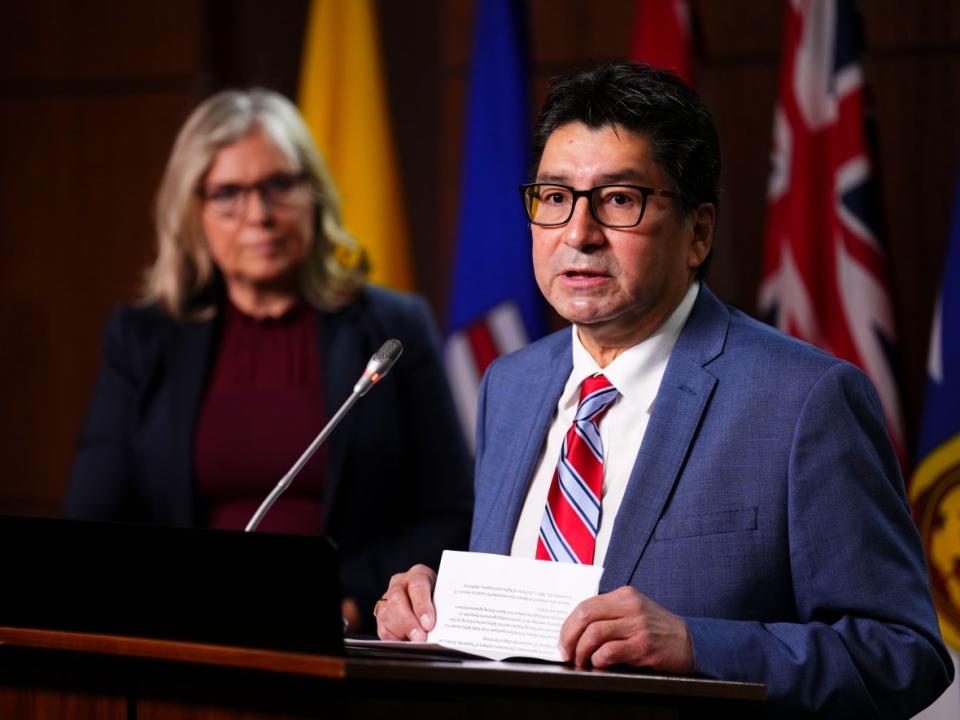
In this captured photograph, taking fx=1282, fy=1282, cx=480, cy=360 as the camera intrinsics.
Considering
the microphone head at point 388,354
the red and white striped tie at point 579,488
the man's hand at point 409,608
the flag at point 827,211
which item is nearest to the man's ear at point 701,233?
the red and white striped tie at point 579,488

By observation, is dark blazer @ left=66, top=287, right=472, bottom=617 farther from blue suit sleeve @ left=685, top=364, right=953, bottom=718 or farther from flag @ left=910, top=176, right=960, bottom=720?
blue suit sleeve @ left=685, top=364, right=953, bottom=718

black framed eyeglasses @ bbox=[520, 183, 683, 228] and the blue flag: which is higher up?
black framed eyeglasses @ bbox=[520, 183, 683, 228]

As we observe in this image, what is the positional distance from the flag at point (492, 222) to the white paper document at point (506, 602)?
216 cm

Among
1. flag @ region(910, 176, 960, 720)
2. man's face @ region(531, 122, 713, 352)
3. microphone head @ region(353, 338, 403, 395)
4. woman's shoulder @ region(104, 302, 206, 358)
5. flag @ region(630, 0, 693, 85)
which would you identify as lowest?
flag @ region(910, 176, 960, 720)

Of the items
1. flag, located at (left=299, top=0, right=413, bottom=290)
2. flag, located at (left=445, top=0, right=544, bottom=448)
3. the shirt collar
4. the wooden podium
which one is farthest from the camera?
flag, located at (left=299, top=0, right=413, bottom=290)

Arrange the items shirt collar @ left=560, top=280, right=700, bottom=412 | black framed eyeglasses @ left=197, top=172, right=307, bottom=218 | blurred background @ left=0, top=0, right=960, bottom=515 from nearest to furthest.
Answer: shirt collar @ left=560, top=280, right=700, bottom=412
black framed eyeglasses @ left=197, top=172, right=307, bottom=218
blurred background @ left=0, top=0, right=960, bottom=515

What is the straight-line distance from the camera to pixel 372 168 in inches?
173

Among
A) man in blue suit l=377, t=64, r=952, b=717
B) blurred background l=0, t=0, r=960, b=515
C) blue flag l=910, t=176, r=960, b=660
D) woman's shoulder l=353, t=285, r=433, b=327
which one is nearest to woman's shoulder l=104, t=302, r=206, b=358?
woman's shoulder l=353, t=285, r=433, b=327

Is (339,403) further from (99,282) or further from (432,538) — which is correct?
(99,282)

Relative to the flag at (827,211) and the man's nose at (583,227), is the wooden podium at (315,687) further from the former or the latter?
the flag at (827,211)

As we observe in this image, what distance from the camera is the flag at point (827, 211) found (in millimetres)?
3439

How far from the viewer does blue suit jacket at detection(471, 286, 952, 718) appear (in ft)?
5.77

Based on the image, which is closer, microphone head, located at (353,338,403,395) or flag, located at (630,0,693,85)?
microphone head, located at (353,338,403,395)

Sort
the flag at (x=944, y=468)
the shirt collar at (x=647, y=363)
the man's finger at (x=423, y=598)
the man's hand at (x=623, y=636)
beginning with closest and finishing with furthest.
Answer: the man's hand at (x=623, y=636), the man's finger at (x=423, y=598), the shirt collar at (x=647, y=363), the flag at (x=944, y=468)
